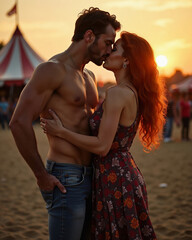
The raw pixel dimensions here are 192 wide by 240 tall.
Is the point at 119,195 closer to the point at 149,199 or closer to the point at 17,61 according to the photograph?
the point at 149,199

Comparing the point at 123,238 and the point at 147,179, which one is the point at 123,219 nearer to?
the point at 123,238

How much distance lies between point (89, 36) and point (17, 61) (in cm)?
1868

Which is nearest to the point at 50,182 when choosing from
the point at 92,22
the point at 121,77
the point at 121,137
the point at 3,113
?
the point at 121,137

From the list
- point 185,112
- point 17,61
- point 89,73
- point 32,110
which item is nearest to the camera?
point 32,110

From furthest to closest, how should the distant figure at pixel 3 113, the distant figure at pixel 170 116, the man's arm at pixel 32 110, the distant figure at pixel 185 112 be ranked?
the distant figure at pixel 3 113
the distant figure at pixel 185 112
the distant figure at pixel 170 116
the man's arm at pixel 32 110

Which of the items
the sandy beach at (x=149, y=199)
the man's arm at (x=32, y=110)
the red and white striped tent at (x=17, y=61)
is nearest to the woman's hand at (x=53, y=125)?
the man's arm at (x=32, y=110)

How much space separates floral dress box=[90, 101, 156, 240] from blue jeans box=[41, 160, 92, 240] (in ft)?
0.41

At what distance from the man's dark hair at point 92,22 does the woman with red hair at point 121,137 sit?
9.2 inches

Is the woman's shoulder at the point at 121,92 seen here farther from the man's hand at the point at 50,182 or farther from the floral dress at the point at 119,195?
the man's hand at the point at 50,182

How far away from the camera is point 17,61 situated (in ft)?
67.6

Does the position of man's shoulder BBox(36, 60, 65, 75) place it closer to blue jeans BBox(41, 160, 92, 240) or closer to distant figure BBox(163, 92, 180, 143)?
blue jeans BBox(41, 160, 92, 240)

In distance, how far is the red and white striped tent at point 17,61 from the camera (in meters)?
19.6

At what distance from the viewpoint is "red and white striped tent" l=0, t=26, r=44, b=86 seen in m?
19.6

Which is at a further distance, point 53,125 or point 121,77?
point 121,77
